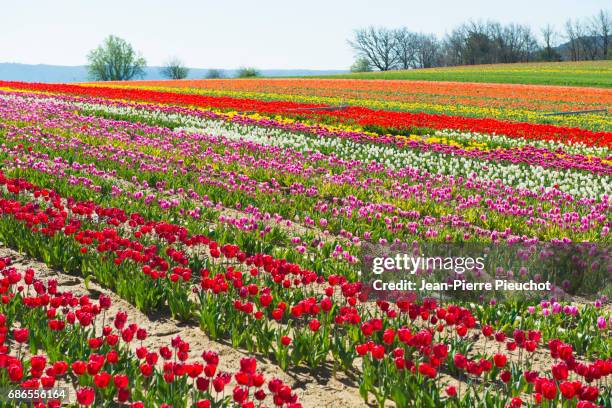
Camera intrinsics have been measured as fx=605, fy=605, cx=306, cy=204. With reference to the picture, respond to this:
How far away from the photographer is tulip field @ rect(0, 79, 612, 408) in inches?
155

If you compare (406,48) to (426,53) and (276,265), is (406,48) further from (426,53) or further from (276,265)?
(276,265)

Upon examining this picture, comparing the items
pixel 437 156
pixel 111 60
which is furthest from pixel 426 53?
pixel 437 156

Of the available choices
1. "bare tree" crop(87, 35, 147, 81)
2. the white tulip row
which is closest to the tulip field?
the white tulip row

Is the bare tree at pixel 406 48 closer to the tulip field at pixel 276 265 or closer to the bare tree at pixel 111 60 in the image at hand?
the bare tree at pixel 111 60

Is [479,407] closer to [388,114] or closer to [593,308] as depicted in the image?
[593,308]

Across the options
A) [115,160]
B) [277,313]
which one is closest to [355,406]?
[277,313]

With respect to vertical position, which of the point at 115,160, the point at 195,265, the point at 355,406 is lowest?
the point at 355,406

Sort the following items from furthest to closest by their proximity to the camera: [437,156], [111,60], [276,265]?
1. [111,60]
2. [437,156]
3. [276,265]

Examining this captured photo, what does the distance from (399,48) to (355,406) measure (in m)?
135

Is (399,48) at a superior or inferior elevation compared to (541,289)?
superior

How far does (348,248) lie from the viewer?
7.33 metres

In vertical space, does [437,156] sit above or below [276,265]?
above

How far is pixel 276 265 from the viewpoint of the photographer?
5488 millimetres

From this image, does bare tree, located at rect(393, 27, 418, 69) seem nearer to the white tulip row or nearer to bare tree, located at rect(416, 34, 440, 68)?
bare tree, located at rect(416, 34, 440, 68)
